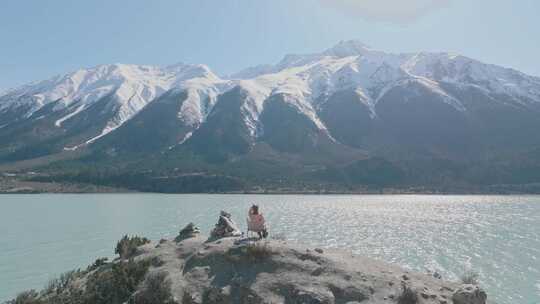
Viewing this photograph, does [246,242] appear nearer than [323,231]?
Yes

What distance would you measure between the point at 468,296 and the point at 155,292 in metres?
16.8

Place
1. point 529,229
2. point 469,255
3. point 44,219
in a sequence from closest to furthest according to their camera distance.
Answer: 1. point 469,255
2. point 529,229
3. point 44,219

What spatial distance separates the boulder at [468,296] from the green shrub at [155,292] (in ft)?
49.6

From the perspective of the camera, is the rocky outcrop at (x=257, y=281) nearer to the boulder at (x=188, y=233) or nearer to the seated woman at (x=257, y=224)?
the seated woman at (x=257, y=224)

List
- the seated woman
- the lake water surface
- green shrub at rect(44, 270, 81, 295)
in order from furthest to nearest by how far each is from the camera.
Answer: the lake water surface < green shrub at rect(44, 270, 81, 295) < the seated woman

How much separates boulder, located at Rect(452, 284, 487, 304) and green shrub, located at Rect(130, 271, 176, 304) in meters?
15.1

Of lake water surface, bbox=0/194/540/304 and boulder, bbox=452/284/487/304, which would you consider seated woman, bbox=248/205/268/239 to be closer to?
lake water surface, bbox=0/194/540/304

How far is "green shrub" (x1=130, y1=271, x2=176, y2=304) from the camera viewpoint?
2598 cm

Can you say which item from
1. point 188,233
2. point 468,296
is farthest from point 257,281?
point 188,233

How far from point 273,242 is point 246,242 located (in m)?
1.99

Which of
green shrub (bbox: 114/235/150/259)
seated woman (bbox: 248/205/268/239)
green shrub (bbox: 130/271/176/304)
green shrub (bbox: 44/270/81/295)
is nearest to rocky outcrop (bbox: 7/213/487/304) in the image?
green shrub (bbox: 130/271/176/304)

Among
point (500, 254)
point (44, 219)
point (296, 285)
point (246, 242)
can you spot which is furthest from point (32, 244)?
point (500, 254)

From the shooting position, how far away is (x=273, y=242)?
1252 inches

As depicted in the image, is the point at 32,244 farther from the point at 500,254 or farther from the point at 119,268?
the point at 500,254
